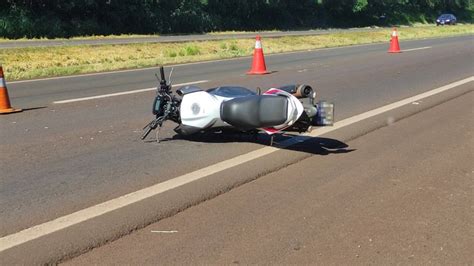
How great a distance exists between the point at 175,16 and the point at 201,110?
121 ft

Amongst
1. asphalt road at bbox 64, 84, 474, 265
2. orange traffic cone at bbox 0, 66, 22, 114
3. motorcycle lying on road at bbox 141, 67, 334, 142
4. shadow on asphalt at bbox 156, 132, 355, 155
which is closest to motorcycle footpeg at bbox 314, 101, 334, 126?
motorcycle lying on road at bbox 141, 67, 334, 142

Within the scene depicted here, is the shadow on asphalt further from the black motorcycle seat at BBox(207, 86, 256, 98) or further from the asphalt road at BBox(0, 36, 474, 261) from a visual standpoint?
the black motorcycle seat at BBox(207, 86, 256, 98)

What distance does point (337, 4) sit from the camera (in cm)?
5825

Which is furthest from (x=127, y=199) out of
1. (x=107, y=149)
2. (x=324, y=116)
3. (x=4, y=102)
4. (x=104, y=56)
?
(x=104, y=56)

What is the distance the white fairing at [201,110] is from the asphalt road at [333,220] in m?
0.95

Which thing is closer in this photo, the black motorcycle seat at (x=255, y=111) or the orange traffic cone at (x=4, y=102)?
the black motorcycle seat at (x=255, y=111)

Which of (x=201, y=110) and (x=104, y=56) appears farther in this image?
(x=104, y=56)

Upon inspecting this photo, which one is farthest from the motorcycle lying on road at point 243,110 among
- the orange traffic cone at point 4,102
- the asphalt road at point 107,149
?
the orange traffic cone at point 4,102

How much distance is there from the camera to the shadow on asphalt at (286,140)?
240 inches

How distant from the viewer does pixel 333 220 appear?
4070 mm

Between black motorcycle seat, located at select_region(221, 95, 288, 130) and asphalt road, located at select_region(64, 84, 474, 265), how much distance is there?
1.67ft

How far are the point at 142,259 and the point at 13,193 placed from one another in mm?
1870

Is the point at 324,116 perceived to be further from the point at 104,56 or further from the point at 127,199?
the point at 104,56

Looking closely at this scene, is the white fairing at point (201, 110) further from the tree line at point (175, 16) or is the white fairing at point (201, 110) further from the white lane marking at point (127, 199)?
the tree line at point (175, 16)
